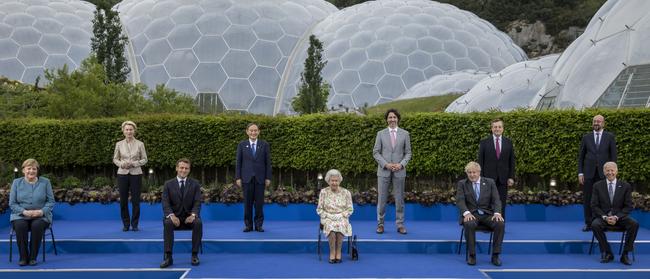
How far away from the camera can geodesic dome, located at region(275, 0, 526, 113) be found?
21797 mm

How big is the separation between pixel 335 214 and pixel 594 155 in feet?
12.0

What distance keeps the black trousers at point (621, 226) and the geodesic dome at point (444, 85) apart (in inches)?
519

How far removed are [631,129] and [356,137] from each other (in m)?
4.44

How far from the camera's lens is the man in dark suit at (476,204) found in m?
6.54

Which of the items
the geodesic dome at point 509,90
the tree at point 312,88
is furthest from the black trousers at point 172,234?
the geodesic dome at point 509,90

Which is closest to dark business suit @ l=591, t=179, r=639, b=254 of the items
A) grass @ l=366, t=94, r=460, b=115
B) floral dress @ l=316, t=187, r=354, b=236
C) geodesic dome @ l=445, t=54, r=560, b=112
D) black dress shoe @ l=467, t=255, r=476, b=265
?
black dress shoe @ l=467, t=255, r=476, b=265

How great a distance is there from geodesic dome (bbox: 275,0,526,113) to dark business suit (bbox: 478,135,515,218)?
13.5 m

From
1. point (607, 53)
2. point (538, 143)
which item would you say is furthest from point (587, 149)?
point (607, 53)

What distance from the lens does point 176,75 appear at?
2277cm

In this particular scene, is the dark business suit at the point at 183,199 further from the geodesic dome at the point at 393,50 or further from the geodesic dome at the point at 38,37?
the geodesic dome at the point at 38,37

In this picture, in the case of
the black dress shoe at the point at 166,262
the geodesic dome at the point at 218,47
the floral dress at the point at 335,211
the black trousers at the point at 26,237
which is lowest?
the black dress shoe at the point at 166,262

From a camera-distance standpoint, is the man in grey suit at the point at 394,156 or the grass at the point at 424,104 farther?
the grass at the point at 424,104

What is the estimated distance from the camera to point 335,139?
1053 cm

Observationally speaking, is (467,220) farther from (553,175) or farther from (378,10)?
(378,10)
